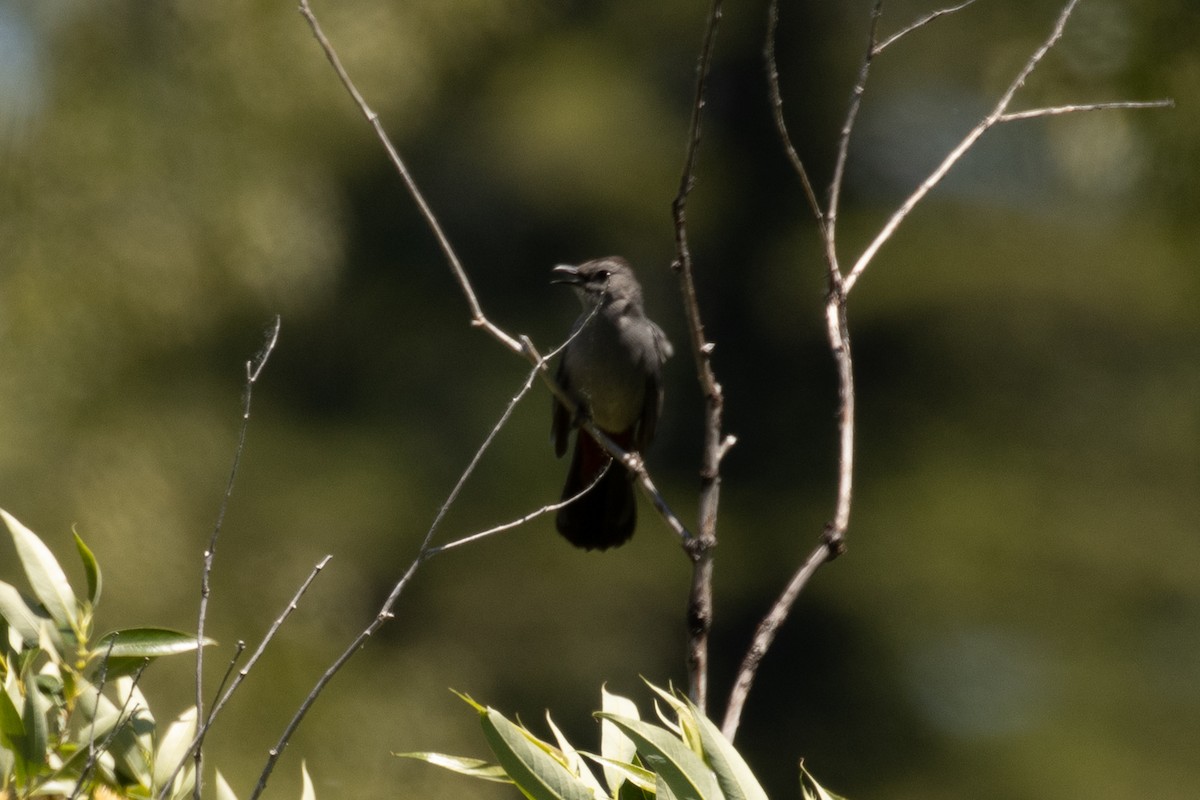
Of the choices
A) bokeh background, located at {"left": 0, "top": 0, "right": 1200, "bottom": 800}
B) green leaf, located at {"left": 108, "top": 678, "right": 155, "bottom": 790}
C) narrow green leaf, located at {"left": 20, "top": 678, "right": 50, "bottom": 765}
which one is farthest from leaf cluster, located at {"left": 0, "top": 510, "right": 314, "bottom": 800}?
bokeh background, located at {"left": 0, "top": 0, "right": 1200, "bottom": 800}

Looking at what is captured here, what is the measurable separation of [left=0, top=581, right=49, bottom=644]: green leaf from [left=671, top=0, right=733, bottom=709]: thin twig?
967mm

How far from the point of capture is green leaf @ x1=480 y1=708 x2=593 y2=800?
171 cm

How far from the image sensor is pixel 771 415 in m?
12.3

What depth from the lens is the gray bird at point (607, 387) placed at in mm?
5164

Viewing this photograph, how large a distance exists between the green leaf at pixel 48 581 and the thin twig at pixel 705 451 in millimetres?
920

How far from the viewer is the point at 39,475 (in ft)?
18.8

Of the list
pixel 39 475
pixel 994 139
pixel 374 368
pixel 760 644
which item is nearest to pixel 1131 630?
pixel 994 139

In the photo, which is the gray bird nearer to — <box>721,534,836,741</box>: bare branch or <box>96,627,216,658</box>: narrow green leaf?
<box>96,627,216,658</box>: narrow green leaf

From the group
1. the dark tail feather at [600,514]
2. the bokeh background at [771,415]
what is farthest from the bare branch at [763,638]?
the bokeh background at [771,415]

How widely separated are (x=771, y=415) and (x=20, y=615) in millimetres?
10392

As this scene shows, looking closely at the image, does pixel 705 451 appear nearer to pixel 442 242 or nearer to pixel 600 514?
pixel 442 242

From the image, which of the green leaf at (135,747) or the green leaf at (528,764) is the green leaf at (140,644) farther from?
the green leaf at (528,764)

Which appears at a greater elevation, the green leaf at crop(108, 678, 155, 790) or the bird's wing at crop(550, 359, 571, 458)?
the green leaf at crop(108, 678, 155, 790)

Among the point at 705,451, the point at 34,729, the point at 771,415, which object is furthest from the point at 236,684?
the point at 771,415
